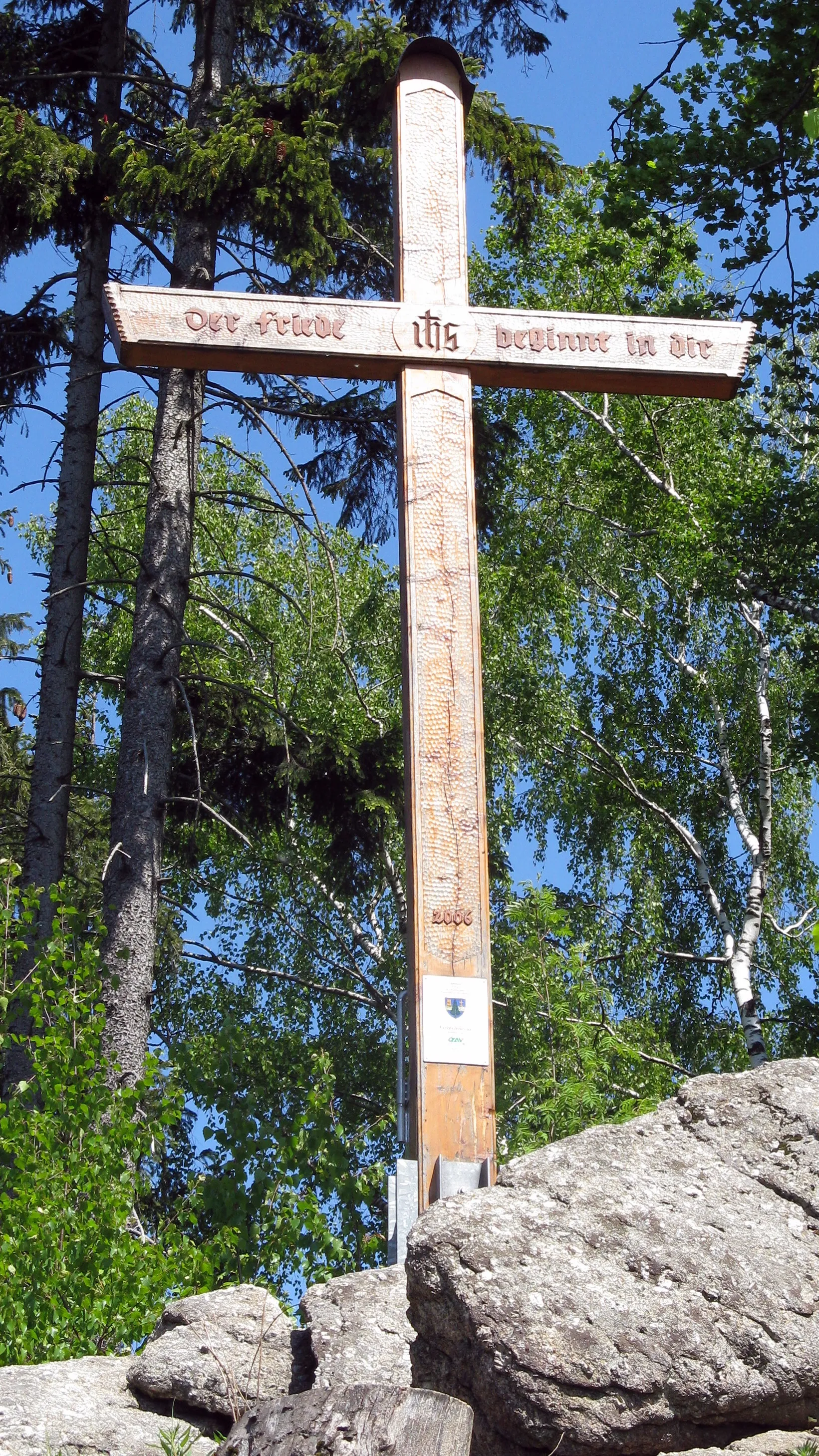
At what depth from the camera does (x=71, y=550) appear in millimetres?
9875

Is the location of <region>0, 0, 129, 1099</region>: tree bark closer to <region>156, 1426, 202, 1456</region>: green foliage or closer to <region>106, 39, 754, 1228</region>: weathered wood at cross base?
<region>106, 39, 754, 1228</region>: weathered wood at cross base

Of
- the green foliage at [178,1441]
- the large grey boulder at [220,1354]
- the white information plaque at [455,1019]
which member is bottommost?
the green foliage at [178,1441]

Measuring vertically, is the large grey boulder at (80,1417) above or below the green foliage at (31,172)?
below

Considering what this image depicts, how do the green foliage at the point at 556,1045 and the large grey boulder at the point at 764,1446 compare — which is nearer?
the large grey boulder at the point at 764,1446

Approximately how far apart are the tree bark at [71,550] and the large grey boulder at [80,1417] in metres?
5.32

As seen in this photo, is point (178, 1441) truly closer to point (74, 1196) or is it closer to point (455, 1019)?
point (455, 1019)

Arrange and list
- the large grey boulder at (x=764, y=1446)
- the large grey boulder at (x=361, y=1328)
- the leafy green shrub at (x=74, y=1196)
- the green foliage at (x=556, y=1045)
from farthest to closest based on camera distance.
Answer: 1. the green foliage at (x=556, y=1045)
2. the leafy green shrub at (x=74, y=1196)
3. the large grey boulder at (x=361, y=1328)
4. the large grey boulder at (x=764, y=1446)

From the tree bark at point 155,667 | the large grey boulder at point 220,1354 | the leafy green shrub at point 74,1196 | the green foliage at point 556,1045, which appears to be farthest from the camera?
the green foliage at point 556,1045

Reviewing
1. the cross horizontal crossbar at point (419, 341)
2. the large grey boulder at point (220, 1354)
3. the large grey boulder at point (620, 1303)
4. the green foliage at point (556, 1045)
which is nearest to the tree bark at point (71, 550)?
the green foliage at point (556, 1045)

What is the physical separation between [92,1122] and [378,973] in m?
12.0

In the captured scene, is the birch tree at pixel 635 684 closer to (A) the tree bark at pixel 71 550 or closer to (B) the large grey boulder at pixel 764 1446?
(A) the tree bark at pixel 71 550

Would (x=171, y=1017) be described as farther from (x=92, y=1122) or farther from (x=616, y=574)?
(x=92, y=1122)

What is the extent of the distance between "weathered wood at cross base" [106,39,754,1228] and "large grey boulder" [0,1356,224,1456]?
942 millimetres

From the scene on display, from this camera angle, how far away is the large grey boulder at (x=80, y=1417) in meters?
3.46
